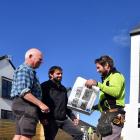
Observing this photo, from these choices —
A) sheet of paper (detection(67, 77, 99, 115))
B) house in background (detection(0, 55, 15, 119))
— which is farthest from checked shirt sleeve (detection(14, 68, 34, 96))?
house in background (detection(0, 55, 15, 119))

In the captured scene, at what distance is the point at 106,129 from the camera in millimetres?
6180

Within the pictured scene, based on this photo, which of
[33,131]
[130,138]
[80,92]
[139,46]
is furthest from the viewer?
[139,46]

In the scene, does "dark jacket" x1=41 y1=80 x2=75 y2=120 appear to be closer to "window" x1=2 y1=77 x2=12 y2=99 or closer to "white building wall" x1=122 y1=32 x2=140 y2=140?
"white building wall" x1=122 y1=32 x2=140 y2=140

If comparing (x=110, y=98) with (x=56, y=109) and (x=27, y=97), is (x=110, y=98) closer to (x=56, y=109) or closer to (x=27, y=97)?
(x=27, y=97)

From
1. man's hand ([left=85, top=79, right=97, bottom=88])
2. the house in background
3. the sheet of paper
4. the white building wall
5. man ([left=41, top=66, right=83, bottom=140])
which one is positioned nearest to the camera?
man's hand ([left=85, top=79, right=97, bottom=88])

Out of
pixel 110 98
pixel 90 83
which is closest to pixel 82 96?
pixel 90 83

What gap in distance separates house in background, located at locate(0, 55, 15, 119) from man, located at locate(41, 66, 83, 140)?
2142 centimetres

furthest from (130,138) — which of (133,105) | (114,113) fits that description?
(114,113)

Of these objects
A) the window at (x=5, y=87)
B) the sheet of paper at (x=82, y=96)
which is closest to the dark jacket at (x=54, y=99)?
the sheet of paper at (x=82, y=96)

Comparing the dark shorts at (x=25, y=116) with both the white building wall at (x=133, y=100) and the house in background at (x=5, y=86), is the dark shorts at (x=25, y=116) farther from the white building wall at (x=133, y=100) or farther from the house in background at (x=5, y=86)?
the house in background at (x=5, y=86)

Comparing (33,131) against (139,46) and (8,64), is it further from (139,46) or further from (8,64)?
(8,64)

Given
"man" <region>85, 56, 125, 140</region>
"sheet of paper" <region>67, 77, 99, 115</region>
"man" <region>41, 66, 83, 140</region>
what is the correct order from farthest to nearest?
"man" <region>41, 66, 83, 140</region>, "sheet of paper" <region>67, 77, 99, 115</region>, "man" <region>85, 56, 125, 140</region>

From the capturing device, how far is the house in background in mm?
28828

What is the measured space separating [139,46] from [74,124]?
12.2 meters
